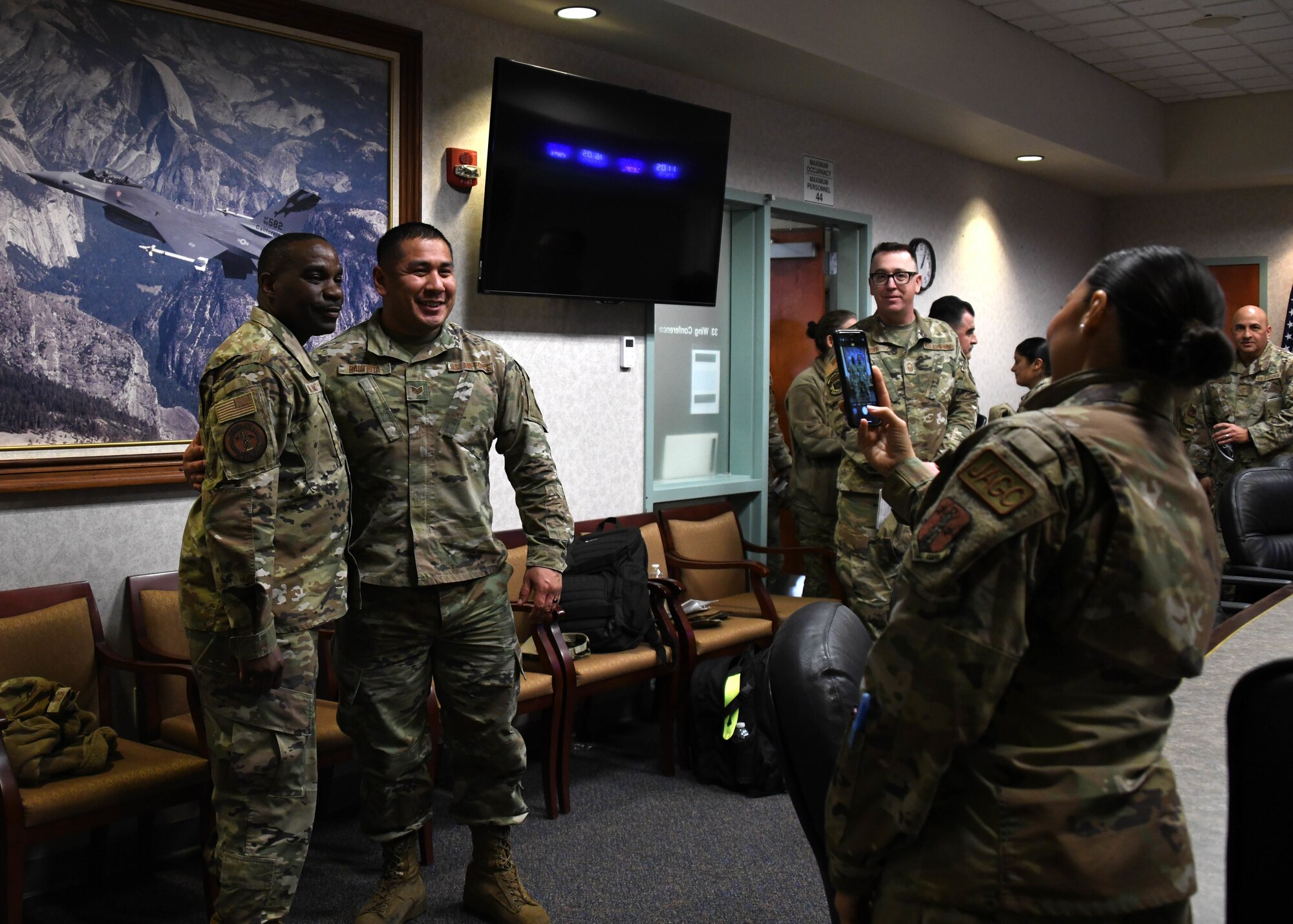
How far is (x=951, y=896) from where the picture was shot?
43.1 inches

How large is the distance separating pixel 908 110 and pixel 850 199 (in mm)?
535

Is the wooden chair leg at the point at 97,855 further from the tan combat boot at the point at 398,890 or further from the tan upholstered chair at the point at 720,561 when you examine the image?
the tan upholstered chair at the point at 720,561

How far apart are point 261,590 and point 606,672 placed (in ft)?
5.28

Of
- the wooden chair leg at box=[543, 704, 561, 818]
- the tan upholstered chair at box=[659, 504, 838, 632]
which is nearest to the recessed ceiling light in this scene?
the tan upholstered chair at box=[659, 504, 838, 632]

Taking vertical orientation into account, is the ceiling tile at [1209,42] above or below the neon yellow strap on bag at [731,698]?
above

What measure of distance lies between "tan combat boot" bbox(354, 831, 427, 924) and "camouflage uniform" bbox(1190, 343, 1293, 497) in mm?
5256

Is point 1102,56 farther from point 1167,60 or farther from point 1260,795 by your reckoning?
point 1260,795

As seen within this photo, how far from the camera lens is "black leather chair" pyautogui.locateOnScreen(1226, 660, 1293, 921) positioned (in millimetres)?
954

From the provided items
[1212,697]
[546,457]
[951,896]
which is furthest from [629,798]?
[951,896]

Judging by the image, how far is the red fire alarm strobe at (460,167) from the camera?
3.85 meters

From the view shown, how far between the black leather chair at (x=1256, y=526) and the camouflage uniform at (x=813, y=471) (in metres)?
1.64

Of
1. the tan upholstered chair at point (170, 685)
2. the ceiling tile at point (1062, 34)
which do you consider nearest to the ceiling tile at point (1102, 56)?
the ceiling tile at point (1062, 34)

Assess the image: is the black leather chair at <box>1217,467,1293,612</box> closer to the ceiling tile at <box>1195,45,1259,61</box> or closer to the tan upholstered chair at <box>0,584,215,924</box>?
the tan upholstered chair at <box>0,584,215,924</box>

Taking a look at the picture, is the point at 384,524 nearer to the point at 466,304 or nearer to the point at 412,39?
the point at 466,304
